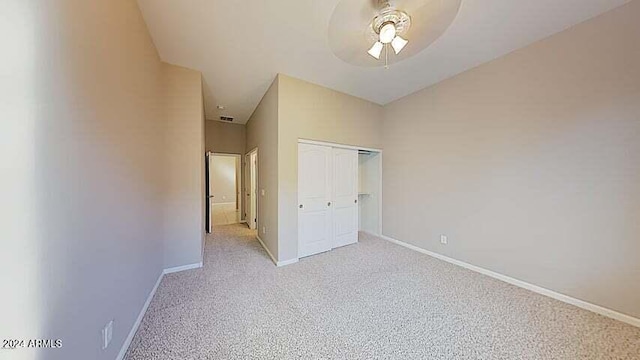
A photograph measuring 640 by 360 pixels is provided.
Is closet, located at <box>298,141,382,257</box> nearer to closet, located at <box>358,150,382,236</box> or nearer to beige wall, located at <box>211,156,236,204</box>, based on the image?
closet, located at <box>358,150,382,236</box>

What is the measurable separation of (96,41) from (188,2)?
1024 millimetres

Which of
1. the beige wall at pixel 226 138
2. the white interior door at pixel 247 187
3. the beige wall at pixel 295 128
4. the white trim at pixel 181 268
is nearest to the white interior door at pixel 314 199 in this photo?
the beige wall at pixel 295 128

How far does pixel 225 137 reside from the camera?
6.15m

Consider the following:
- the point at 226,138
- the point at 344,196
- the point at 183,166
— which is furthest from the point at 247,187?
the point at 344,196

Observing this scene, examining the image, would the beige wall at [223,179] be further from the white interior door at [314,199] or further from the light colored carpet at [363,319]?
the light colored carpet at [363,319]

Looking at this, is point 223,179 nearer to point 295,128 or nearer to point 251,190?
point 251,190

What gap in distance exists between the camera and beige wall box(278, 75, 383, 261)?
342cm

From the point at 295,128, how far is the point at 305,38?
128 cm

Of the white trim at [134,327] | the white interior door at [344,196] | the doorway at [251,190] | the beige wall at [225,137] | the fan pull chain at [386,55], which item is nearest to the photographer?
the white trim at [134,327]

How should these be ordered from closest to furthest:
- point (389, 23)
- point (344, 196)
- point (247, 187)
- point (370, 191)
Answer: point (389, 23), point (344, 196), point (370, 191), point (247, 187)

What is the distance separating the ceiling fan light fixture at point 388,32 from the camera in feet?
6.56

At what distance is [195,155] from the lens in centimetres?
329

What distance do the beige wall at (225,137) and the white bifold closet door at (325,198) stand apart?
11.0 feet

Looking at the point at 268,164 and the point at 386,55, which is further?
the point at 268,164
